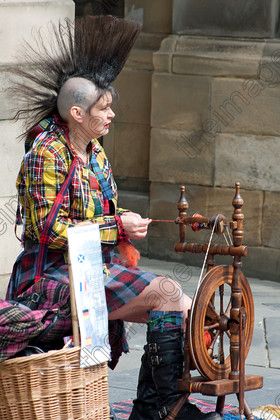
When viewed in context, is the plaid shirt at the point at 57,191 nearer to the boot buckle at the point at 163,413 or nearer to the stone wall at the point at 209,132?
the boot buckle at the point at 163,413

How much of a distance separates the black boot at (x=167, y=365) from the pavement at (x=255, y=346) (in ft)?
1.42

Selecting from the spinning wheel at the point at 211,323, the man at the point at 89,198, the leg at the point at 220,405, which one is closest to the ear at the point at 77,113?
the man at the point at 89,198

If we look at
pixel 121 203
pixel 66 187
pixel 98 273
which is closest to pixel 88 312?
pixel 98 273

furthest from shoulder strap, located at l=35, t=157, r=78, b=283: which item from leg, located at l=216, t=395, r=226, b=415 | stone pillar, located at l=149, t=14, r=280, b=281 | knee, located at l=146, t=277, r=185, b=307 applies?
stone pillar, located at l=149, t=14, r=280, b=281

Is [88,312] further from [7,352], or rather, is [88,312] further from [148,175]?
[148,175]

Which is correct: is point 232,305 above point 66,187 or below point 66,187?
below

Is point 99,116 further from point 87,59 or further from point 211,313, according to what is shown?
point 211,313

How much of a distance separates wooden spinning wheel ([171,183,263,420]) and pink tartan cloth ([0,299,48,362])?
0.62m

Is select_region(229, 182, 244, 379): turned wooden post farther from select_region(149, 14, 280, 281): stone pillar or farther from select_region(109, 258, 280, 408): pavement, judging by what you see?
select_region(149, 14, 280, 281): stone pillar

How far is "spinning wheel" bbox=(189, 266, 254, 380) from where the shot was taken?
496 centimetres

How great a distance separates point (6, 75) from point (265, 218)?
2.50 m

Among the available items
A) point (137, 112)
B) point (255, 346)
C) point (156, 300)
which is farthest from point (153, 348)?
point (137, 112)

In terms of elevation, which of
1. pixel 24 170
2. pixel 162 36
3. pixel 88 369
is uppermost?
pixel 162 36

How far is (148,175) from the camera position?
9328 millimetres
